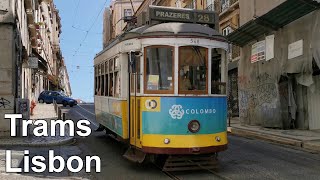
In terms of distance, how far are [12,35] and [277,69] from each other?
36.4 ft

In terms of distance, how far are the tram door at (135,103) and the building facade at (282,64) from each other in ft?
28.4

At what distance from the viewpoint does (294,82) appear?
1856 cm

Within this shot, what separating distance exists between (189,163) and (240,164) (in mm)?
1731

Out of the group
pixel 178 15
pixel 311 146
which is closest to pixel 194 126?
pixel 178 15

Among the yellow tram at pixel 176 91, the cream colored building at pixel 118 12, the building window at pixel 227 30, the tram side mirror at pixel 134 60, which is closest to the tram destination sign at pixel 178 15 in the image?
the yellow tram at pixel 176 91

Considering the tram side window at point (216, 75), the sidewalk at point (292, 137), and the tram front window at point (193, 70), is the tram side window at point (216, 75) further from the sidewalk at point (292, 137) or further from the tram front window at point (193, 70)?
the sidewalk at point (292, 137)

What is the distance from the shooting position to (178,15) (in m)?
10.0

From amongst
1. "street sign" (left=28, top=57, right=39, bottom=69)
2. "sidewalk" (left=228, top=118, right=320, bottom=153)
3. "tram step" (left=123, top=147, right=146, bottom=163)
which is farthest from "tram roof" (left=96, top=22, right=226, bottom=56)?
Result: "street sign" (left=28, top=57, right=39, bottom=69)

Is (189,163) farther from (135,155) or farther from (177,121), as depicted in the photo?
(135,155)

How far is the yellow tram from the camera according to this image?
28.4 ft

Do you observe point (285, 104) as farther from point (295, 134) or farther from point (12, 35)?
point (12, 35)

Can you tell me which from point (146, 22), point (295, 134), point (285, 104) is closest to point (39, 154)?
point (146, 22)

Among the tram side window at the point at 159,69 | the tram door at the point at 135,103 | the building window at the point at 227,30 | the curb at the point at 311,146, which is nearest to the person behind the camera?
the tram side window at the point at 159,69

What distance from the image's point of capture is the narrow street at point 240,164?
884 centimetres
